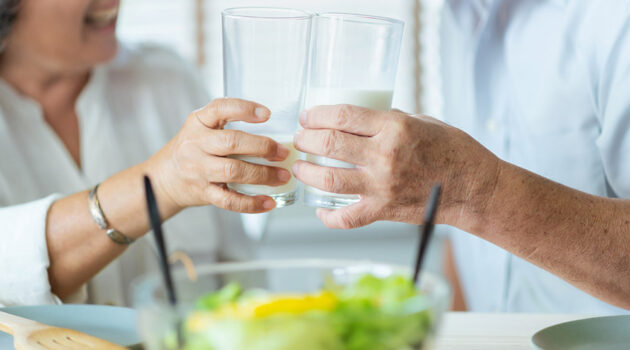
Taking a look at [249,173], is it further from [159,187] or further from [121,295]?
[121,295]

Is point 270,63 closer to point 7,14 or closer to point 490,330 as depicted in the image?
point 490,330

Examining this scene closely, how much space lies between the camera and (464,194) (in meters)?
0.94

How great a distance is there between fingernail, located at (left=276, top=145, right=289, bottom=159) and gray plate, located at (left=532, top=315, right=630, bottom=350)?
16.3 inches

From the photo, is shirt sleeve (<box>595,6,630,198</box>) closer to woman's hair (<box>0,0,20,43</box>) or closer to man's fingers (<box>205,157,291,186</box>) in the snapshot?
man's fingers (<box>205,157,291,186</box>)

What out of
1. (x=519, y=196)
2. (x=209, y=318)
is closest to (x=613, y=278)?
(x=519, y=196)

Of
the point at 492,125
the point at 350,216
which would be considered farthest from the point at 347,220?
the point at 492,125

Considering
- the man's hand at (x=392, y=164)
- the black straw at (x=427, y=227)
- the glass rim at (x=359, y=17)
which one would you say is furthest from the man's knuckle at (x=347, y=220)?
the black straw at (x=427, y=227)

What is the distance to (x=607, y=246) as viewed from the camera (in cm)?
100

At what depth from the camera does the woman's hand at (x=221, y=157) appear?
0.92 metres

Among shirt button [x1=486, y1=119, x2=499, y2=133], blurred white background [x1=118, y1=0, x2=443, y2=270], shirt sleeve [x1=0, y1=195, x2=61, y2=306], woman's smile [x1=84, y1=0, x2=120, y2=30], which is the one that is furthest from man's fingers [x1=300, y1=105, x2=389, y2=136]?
blurred white background [x1=118, y1=0, x2=443, y2=270]

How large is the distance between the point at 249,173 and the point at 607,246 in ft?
1.80

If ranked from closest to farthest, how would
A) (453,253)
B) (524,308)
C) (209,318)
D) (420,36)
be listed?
(209,318) < (524,308) < (453,253) < (420,36)

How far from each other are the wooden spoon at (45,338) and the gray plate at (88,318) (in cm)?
6

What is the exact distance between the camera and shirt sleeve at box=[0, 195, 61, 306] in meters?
1.14
